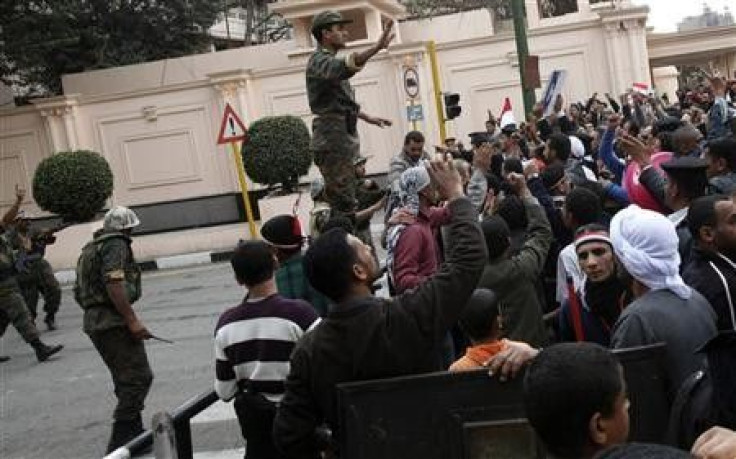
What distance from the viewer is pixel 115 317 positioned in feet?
22.1

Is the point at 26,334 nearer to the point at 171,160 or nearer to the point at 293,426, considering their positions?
the point at 293,426

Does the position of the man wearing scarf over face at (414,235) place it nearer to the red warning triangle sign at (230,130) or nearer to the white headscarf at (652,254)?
the white headscarf at (652,254)

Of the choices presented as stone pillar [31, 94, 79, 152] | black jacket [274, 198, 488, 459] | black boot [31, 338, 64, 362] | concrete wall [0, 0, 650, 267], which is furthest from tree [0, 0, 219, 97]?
black jacket [274, 198, 488, 459]

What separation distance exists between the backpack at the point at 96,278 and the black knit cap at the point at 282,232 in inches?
70.0

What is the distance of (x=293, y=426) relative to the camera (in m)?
3.27

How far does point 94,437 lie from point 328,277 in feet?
16.1

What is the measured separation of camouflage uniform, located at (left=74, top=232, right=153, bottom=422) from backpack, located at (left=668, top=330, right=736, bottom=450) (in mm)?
4683

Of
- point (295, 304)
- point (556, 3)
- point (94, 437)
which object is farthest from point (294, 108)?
point (295, 304)

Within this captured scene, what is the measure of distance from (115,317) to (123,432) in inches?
31.9

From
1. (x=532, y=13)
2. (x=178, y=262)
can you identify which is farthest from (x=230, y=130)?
(x=532, y=13)

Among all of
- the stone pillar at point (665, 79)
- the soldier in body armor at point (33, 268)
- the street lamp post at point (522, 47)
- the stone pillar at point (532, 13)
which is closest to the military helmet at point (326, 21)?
the soldier in body armor at point (33, 268)

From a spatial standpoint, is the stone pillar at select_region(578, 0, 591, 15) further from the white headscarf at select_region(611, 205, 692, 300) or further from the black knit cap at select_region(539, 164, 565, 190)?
the white headscarf at select_region(611, 205, 692, 300)

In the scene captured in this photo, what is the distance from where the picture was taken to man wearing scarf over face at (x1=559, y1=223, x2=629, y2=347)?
14.2ft

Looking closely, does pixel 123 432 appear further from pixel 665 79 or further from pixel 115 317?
pixel 665 79
